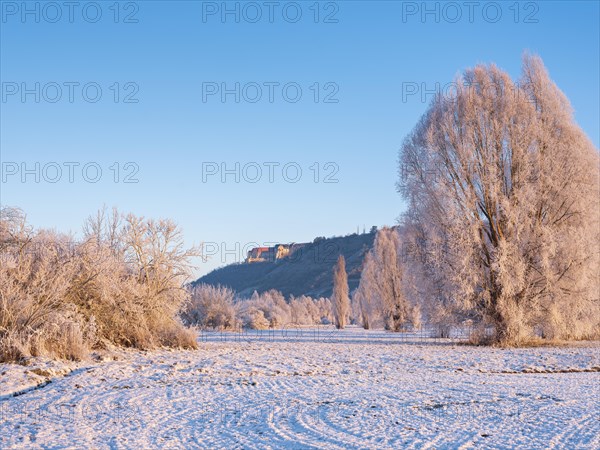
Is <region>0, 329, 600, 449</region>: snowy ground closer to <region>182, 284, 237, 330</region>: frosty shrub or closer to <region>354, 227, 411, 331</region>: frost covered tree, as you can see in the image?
<region>182, 284, 237, 330</region>: frosty shrub

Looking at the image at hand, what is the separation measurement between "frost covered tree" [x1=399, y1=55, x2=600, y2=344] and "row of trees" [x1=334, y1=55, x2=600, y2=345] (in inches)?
1.7

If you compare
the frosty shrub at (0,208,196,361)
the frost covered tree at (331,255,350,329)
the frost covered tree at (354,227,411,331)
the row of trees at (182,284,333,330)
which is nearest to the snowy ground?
the frosty shrub at (0,208,196,361)

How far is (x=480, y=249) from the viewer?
21703 millimetres

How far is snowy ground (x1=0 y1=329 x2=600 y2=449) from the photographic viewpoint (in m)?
6.64

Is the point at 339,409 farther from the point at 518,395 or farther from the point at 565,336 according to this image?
the point at 565,336

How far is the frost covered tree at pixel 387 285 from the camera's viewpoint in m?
39.4

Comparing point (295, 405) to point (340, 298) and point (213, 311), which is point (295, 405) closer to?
point (213, 311)

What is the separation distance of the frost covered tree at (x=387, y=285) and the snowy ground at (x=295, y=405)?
24.5m

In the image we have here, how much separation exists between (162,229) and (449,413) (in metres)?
16.0

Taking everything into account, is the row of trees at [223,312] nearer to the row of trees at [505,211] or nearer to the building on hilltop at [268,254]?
the row of trees at [505,211]

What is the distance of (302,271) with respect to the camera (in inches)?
4884

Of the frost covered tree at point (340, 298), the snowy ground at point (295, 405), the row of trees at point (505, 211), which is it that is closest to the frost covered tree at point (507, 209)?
the row of trees at point (505, 211)

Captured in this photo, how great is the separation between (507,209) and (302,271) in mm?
103779

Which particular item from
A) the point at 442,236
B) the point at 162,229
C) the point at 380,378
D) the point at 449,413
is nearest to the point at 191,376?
the point at 380,378
